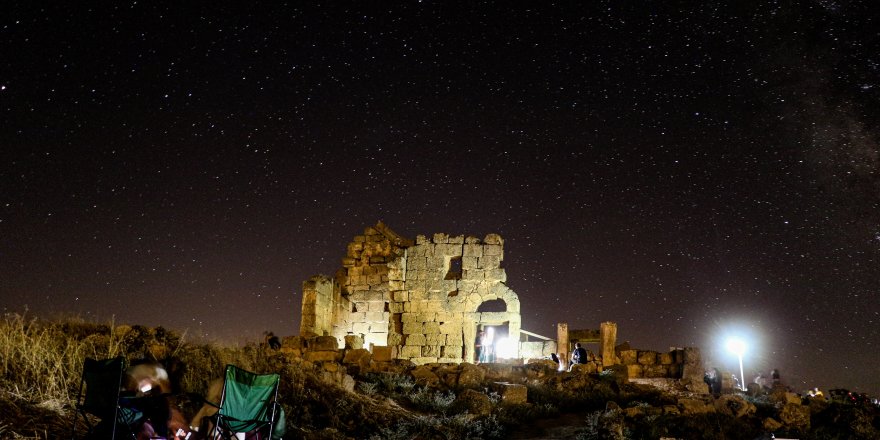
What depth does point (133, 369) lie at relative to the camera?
Answer: 21.4 ft

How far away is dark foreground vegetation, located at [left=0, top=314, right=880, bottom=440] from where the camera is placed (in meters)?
8.27

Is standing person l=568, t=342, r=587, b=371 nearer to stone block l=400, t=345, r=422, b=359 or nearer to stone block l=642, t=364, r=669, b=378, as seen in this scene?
stone block l=642, t=364, r=669, b=378

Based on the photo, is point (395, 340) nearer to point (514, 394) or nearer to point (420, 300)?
point (420, 300)

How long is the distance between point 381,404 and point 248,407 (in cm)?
541

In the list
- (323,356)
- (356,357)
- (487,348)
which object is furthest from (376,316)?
(356,357)

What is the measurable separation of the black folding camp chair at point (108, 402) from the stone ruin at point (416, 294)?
14.9m

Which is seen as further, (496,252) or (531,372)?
(496,252)

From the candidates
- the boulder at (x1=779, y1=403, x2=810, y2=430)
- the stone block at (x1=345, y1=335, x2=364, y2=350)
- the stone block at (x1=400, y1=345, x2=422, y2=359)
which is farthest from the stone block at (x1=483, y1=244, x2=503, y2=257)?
the boulder at (x1=779, y1=403, x2=810, y2=430)

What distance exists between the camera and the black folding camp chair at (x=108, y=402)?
19.1ft

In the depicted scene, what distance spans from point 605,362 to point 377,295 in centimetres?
806

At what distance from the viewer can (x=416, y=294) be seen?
2266cm

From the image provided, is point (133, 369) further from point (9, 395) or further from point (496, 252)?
point (496, 252)

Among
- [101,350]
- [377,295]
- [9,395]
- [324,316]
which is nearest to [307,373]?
[101,350]

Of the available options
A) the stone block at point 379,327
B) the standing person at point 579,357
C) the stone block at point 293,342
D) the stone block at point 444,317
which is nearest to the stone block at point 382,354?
the stone block at point 293,342
